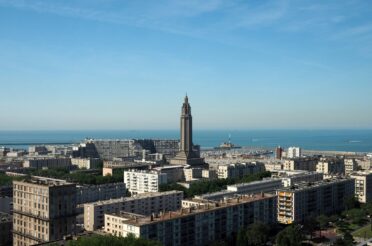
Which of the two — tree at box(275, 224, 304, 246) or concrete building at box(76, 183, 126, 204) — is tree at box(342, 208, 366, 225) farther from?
concrete building at box(76, 183, 126, 204)

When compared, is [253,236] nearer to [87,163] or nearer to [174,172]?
[174,172]

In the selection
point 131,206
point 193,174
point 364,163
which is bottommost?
point 193,174

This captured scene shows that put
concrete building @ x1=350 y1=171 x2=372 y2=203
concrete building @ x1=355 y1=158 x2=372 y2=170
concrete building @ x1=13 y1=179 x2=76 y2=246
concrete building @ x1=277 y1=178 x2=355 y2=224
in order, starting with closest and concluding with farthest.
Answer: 1. concrete building @ x1=13 y1=179 x2=76 y2=246
2. concrete building @ x1=277 y1=178 x2=355 y2=224
3. concrete building @ x1=350 y1=171 x2=372 y2=203
4. concrete building @ x1=355 y1=158 x2=372 y2=170

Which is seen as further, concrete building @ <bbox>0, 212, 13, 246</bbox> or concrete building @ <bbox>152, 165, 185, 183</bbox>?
concrete building @ <bbox>152, 165, 185, 183</bbox>

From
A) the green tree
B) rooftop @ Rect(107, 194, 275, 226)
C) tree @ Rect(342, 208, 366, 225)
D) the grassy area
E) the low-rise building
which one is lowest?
the grassy area

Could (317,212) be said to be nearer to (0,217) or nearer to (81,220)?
(81,220)

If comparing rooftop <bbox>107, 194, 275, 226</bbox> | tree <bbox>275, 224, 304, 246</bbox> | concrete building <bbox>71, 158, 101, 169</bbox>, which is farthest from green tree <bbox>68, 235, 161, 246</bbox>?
concrete building <bbox>71, 158, 101, 169</bbox>

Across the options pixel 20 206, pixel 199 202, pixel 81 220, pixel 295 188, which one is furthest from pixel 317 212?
pixel 20 206

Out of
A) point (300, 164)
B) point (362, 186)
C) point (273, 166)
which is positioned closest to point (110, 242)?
point (362, 186)
